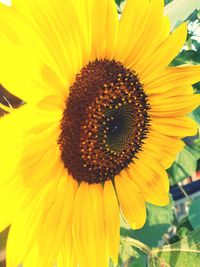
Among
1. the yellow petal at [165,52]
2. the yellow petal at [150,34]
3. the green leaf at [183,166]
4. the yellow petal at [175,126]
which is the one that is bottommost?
the green leaf at [183,166]

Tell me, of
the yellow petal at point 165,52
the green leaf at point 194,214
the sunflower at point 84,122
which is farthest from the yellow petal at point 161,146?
the green leaf at point 194,214

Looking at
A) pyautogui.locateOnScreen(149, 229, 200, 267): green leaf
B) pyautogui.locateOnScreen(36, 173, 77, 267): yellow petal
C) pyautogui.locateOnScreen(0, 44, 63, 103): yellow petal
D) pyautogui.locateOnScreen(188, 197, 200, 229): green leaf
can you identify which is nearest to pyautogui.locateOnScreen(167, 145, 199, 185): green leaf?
pyautogui.locateOnScreen(188, 197, 200, 229): green leaf

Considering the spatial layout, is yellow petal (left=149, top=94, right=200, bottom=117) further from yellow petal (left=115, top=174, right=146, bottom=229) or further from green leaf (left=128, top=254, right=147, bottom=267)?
green leaf (left=128, top=254, right=147, bottom=267)

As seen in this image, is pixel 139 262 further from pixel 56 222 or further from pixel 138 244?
pixel 56 222

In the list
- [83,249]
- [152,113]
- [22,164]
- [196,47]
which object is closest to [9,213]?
[22,164]

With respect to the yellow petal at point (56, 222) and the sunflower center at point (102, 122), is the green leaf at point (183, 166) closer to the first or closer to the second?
the sunflower center at point (102, 122)

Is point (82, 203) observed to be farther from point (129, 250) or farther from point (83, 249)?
point (129, 250)

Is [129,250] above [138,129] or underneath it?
underneath
